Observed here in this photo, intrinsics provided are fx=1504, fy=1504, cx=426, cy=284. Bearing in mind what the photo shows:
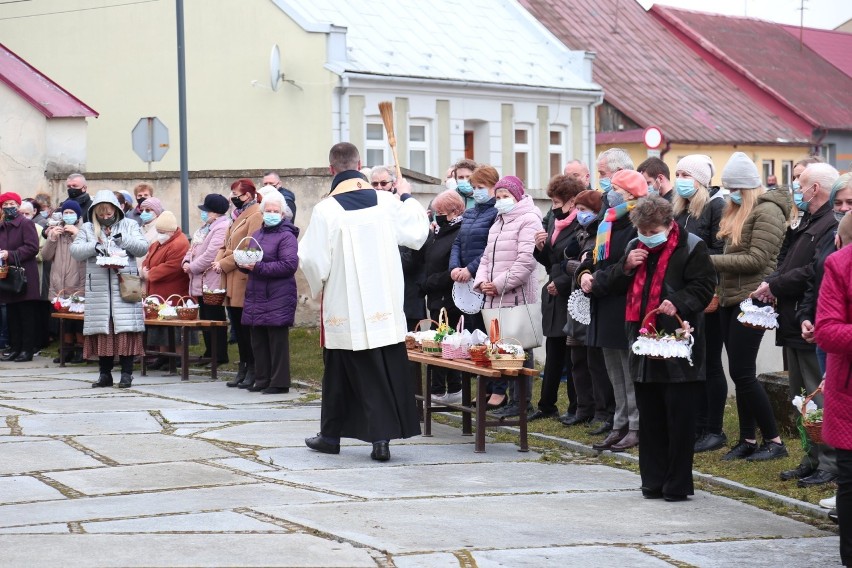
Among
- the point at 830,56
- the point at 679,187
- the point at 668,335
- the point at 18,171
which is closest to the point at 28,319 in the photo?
the point at 18,171

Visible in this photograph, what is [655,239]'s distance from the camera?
348 inches

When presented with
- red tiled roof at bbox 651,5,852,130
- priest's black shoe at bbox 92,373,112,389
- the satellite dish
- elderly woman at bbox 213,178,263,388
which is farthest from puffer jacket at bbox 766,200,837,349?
red tiled roof at bbox 651,5,852,130

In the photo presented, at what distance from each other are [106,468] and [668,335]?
373cm

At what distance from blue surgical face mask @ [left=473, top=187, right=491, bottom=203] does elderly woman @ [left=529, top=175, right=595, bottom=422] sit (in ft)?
2.01

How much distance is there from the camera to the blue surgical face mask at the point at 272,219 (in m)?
13.8

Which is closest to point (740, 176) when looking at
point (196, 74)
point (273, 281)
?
point (273, 281)

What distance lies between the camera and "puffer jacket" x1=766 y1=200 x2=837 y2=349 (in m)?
9.08

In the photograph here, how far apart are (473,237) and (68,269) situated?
652 cm

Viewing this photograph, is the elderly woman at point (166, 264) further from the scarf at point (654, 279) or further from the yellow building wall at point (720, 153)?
the yellow building wall at point (720, 153)

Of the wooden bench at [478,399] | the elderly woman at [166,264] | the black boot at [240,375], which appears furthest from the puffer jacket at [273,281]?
the wooden bench at [478,399]

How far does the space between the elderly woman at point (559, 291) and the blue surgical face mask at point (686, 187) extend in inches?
39.2

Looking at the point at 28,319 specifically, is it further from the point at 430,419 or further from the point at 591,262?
the point at 591,262

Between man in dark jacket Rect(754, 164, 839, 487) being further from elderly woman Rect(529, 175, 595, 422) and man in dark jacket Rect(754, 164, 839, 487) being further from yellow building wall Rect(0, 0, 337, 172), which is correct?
yellow building wall Rect(0, 0, 337, 172)

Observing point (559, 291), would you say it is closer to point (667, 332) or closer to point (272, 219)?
point (667, 332)
